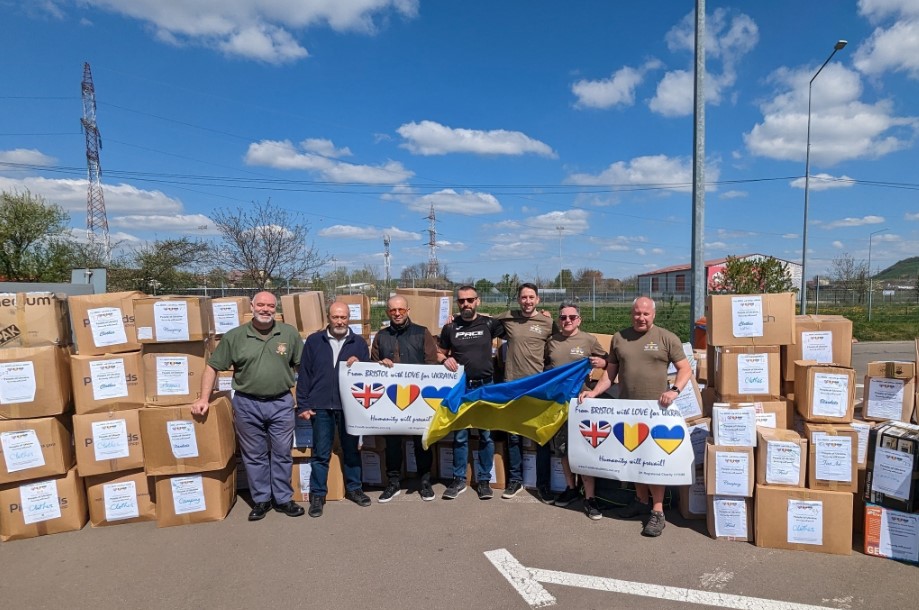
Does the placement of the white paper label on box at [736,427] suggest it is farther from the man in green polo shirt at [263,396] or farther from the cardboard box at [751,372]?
the man in green polo shirt at [263,396]

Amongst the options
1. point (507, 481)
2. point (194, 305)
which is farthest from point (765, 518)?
point (194, 305)

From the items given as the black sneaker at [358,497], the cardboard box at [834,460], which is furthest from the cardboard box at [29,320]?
the cardboard box at [834,460]

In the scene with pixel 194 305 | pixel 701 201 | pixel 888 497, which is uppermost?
pixel 701 201

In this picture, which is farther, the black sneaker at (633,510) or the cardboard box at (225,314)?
the cardboard box at (225,314)

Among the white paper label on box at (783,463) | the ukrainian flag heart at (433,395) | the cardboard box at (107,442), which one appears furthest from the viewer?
the ukrainian flag heart at (433,395)

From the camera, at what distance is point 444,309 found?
19.7 feet

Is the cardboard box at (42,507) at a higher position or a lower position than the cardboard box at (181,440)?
lower

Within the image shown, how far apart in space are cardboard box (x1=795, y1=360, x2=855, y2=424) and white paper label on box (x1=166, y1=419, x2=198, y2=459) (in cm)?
506

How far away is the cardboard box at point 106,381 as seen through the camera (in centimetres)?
421

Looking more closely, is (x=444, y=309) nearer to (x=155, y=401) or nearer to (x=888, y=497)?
(x=155, y=401)

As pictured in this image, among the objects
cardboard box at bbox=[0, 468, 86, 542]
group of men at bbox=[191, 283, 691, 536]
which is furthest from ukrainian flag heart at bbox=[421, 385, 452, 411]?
cardboard box at bbox=[0, 468, 86, 542]

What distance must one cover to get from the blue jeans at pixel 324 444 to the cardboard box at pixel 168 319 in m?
1.33

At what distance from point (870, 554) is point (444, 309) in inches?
171

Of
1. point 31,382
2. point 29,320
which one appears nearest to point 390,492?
point 31,382
